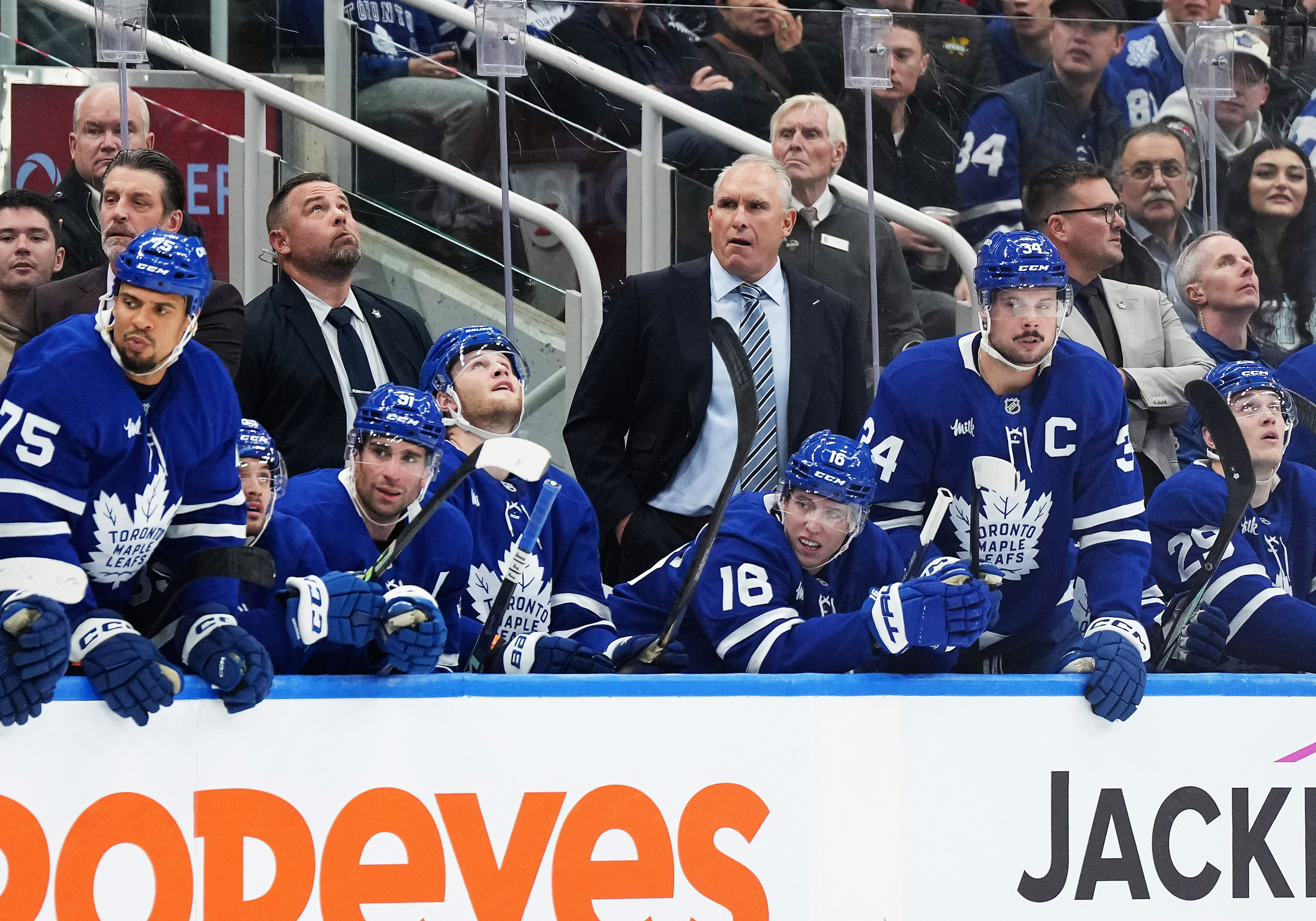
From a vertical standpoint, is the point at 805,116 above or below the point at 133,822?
above

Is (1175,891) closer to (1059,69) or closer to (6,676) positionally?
(6,676)

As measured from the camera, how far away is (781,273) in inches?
150

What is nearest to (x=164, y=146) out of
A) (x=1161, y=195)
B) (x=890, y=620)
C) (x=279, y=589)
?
(x=279, y=589)

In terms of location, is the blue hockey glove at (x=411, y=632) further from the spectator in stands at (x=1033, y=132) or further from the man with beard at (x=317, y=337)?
the spectator in stands at (x=1033, y=132)

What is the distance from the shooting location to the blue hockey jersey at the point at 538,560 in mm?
3219

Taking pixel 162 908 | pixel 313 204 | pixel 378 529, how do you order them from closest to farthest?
pixel 162 908
pixel 378 529
pixel 313 204

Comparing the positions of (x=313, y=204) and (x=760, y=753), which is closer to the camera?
(x=760, y=753)

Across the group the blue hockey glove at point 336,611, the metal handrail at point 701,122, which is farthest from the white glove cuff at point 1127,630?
the metal handrail at point 701,122

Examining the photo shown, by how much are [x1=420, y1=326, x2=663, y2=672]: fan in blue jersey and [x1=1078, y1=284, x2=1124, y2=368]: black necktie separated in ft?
4.40

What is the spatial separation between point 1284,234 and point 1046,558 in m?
1.41

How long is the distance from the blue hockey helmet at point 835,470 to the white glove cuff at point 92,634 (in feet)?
3.75

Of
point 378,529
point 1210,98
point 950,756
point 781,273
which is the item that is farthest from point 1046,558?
point 1210,98

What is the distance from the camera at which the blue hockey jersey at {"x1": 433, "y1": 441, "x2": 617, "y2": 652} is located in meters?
3.22

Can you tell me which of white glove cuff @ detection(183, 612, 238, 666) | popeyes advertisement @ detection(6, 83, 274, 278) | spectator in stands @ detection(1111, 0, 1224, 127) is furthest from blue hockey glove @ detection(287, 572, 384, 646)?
spectator in stands @ detection(1111, 0, 1224, 127)
